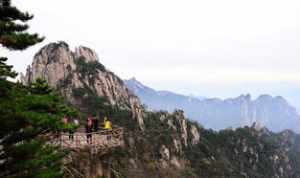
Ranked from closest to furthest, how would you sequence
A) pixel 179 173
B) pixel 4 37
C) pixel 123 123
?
pixel 4 37, pixel 179 173, pixel 123 123

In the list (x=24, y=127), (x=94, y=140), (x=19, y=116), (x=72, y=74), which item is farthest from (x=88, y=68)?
(x=19, y=116)

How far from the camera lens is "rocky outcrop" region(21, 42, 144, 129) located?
136m

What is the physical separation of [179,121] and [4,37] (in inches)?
5550

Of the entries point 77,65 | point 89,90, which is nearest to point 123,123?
point 89,90

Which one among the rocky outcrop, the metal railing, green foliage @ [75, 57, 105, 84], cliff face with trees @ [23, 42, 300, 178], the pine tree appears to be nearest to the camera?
the pine tree

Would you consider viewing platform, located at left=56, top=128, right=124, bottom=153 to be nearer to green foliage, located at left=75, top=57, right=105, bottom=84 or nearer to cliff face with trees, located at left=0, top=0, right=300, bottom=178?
Answer: cliff face with trees, located at left=0, top=0, right=300, bottom=178

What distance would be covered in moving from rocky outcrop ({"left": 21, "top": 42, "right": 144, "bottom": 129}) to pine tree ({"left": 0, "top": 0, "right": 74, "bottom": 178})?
110m

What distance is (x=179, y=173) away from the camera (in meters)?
121

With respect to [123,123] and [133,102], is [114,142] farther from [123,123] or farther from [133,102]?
[133,102]

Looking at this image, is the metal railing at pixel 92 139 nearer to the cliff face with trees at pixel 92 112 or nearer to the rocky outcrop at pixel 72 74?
the cliff face with trees at pixel 92 112

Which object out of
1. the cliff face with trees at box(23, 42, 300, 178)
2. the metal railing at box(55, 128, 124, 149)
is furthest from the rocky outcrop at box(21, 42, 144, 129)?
the metal railing at box(55, 128, 124, 149)

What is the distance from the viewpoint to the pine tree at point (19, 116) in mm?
17297

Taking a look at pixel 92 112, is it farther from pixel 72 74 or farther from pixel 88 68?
pixel 88 68

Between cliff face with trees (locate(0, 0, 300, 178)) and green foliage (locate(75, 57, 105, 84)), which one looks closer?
cliff face with trees (locate(0, 0, 300, 178))
